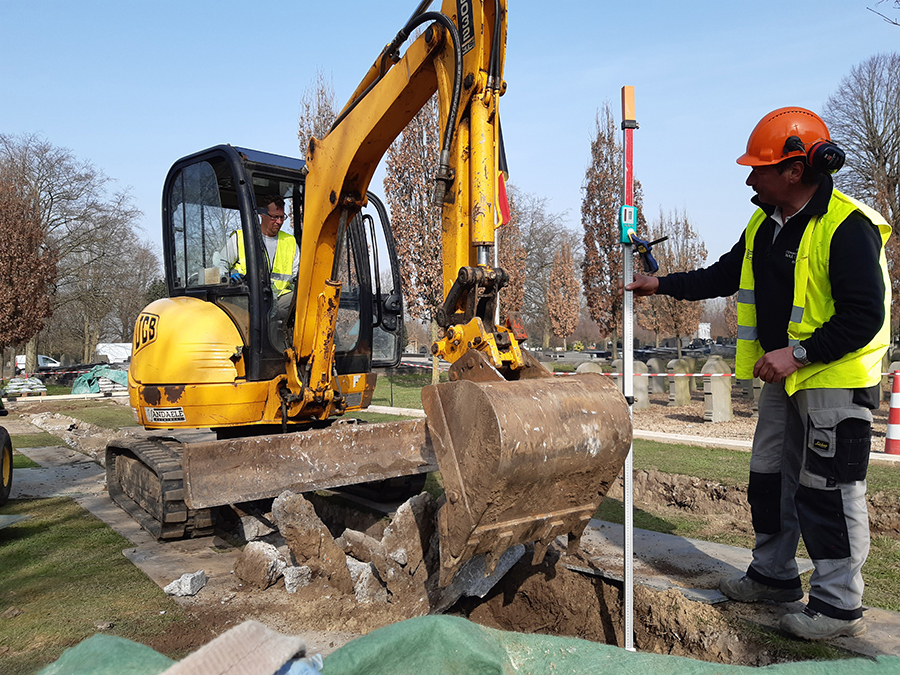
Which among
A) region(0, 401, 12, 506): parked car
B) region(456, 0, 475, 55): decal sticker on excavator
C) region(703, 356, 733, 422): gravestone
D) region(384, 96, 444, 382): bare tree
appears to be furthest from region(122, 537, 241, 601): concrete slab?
region(384, 96, 444, 382): bare tree

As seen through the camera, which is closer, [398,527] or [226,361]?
[398,527]

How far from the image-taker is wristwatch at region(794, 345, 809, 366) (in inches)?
125

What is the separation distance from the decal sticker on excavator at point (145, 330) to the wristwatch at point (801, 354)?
15.7 ft

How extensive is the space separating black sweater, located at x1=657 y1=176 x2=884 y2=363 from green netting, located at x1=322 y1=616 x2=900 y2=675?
2.11 meters

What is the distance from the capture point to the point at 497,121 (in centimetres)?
388

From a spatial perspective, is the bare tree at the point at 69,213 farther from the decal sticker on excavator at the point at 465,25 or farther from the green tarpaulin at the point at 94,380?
the decal sticker on excavator at the point at 465,25

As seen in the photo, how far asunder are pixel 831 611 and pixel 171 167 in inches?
245

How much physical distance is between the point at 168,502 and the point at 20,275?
854 inches

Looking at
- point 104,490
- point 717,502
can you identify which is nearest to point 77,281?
point 104,490

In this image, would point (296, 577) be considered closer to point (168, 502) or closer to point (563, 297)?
point (168, 502)

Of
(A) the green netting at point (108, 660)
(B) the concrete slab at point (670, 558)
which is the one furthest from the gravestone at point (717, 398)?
(A) the green netting at point (108, 660)

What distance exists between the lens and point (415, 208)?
20125 millimetres

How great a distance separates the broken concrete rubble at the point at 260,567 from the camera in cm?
413

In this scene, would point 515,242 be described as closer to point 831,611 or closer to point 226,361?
point 226,361
